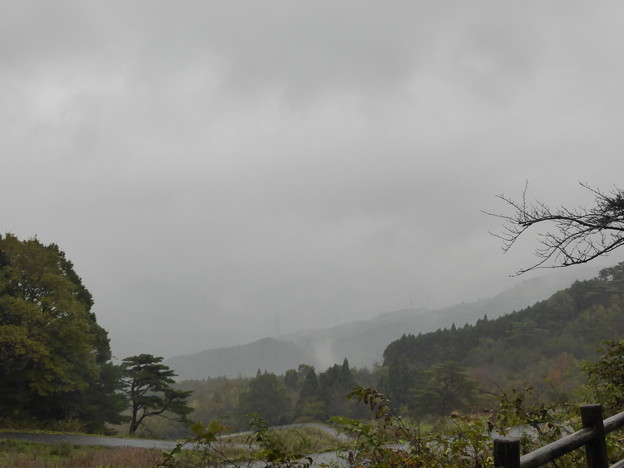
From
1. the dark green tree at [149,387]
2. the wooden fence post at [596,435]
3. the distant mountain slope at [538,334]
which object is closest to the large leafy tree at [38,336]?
the dark green tree at [149,387]

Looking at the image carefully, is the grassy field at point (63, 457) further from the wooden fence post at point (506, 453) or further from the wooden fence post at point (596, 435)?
the wooden fence post at point (506, 453)

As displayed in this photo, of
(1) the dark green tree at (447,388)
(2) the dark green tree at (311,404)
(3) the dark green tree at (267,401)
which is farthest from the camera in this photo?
(3) the dark green tree at (267,401)

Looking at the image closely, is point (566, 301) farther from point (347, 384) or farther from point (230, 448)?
point (230, 448)

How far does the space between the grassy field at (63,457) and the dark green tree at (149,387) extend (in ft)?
58.1

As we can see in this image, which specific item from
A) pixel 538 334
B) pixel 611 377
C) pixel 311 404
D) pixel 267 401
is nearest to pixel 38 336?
pixel 611 377

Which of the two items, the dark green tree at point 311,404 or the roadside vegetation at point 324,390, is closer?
the roadside vegetation at point 324,390

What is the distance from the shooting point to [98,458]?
12.2 metres

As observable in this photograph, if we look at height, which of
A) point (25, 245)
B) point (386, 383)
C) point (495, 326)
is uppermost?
point (25, 245)

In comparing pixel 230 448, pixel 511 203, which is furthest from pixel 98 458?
pixel 511 203

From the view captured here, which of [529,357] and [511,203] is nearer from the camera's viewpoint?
[511,203]

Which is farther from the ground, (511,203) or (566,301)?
(511,203)

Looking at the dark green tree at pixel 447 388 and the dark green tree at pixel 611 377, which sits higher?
the dark green tree at pixel 611 377

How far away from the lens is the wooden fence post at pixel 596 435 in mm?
3916

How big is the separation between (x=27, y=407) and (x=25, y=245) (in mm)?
9623
